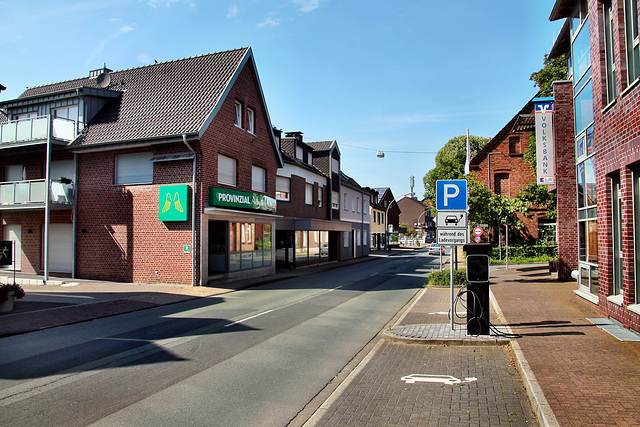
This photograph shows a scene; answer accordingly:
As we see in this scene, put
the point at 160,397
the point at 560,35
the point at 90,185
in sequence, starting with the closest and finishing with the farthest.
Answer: the point at 160,397 < the point at 560,35 < the point at 90,185

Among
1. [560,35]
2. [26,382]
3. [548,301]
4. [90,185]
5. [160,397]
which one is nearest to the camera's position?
[160,397]

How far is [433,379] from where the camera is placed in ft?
19.6

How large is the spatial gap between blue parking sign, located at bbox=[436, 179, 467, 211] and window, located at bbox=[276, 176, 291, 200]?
17952 mm

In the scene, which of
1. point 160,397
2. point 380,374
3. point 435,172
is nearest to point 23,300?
A: point 160,397

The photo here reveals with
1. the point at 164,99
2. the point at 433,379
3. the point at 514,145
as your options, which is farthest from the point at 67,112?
the point at 514,145

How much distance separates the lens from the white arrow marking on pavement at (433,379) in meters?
5.86

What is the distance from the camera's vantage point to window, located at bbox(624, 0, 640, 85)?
7730 millimetres

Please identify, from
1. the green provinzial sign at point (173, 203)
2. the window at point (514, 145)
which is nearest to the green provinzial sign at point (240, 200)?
the green provinzial sign at point (173, 203)

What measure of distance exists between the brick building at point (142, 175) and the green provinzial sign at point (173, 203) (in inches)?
1.7

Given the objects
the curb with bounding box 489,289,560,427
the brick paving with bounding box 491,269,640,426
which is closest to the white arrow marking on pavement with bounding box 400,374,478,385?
the curb with bounding box 489,289,560,427

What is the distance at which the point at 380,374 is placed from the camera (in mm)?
6320

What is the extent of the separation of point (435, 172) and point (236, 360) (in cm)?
5450

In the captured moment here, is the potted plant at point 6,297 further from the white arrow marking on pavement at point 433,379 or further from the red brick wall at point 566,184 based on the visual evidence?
the red brick wall at point 566,184

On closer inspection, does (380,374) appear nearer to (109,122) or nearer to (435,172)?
(109,122)
